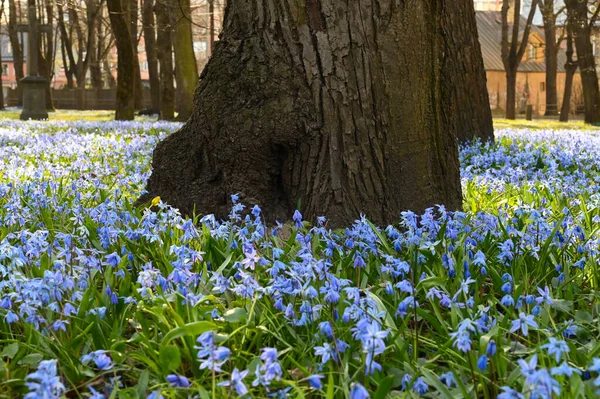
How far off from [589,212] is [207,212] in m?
2.36

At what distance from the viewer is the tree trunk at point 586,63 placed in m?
27.1

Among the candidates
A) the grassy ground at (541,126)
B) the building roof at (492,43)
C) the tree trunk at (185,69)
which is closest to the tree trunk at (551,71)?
the grassy ground at (541,126)

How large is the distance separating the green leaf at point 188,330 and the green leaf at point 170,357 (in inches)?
1.2

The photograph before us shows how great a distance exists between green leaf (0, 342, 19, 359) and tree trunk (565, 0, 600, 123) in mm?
27480

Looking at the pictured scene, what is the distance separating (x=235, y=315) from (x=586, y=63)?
2829 centimetres

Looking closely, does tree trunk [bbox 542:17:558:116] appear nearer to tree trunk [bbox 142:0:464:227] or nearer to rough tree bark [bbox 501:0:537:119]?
rough tree bark [bbox 501:0:537:119]

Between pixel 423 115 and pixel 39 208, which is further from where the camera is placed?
pixel 39 208

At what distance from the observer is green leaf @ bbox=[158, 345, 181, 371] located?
2105 millimetres

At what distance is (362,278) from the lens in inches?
119

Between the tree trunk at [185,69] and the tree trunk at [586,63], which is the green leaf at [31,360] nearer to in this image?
the tree trunk at [185,69]

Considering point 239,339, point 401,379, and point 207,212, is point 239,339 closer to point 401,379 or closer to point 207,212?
point 401,379

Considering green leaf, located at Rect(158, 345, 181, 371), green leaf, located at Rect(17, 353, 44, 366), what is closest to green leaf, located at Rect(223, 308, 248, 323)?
green leaf, located at Rect(158, 345, 181, 371)

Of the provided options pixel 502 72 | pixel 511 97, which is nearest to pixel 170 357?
pixel 511 97

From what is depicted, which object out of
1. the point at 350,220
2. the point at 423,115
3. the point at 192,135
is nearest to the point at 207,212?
the point at 192,135
